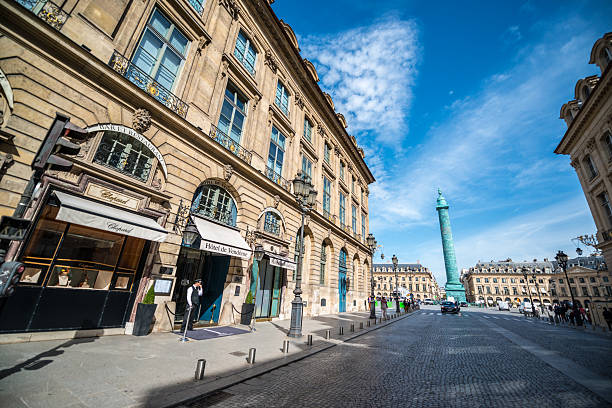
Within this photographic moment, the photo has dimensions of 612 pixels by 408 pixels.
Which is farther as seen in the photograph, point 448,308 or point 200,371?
point 448,308

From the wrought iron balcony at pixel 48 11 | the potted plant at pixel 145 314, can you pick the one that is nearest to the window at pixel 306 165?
the potted plant at pixel 145 314

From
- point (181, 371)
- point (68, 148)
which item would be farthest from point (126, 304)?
point (68, 148)

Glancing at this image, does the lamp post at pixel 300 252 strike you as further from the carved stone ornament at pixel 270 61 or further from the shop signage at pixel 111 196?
the carved stone ornament at pixel 270 61

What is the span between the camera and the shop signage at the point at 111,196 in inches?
286

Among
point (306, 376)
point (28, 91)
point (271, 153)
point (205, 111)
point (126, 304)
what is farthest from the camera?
point (271, 153)

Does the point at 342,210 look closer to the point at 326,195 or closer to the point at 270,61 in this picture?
the point at 326,195

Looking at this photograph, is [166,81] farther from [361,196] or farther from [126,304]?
[361,196]

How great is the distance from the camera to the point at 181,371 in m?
4.93

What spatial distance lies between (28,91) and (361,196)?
31.0 meters

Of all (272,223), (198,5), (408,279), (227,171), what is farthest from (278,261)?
(408,279)

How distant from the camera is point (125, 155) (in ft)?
27.0

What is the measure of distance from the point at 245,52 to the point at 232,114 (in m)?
4.62

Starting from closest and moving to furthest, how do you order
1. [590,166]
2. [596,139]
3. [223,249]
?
[223,249], [596,139], [590,166]

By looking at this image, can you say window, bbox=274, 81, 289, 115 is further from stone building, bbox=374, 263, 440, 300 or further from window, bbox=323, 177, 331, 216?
stone building, bbox=374, 263, 440, 300
